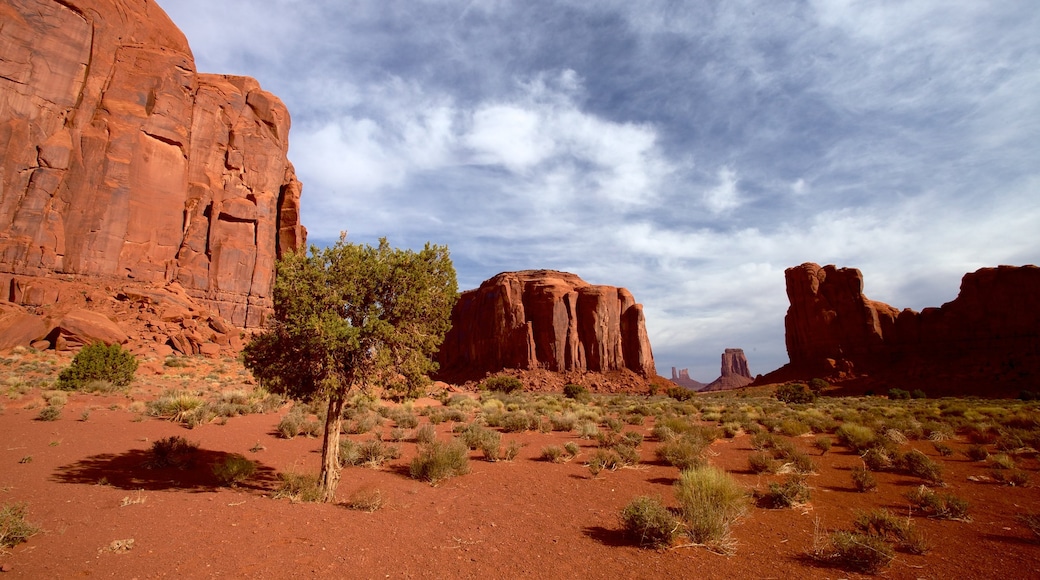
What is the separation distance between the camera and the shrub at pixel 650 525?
6.79 meters

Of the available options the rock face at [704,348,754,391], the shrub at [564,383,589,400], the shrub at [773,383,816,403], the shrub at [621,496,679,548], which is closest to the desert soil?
the shrub at [621,496,679,548]

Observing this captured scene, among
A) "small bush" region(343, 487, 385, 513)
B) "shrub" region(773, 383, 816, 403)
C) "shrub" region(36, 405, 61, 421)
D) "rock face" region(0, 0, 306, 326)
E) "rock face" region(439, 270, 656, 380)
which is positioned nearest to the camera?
"small bush" region(343, 487, 385, 513)

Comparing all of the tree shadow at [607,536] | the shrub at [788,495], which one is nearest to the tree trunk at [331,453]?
the tree shadow at [607,536]

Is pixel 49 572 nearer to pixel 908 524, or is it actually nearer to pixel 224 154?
pixel 908 524

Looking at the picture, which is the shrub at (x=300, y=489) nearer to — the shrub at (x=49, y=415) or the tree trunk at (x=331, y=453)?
the tree trunk at (x=331, y=453)

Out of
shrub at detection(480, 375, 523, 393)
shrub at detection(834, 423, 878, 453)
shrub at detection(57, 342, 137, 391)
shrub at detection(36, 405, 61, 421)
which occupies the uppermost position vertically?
shrub at detection(57, 342, 137, 391)

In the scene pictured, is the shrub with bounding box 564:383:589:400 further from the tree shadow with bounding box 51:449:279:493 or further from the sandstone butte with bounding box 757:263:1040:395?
the sandstone butte with bounding box 757:263:1040:395

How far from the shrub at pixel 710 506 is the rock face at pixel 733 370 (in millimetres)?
164360

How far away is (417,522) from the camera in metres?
7.96

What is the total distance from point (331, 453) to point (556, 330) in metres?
63.4

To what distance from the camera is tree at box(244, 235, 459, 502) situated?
343 inches

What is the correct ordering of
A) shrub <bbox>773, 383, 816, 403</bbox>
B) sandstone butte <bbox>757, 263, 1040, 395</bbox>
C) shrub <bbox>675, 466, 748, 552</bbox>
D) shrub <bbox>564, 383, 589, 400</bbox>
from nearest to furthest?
1. shrub <bbox>675, 466, 748, 552</bbox>
2. shrub <bbox>773, 383, 816, 403</bbox>
3. shrub <bbox>564, 383, 589, 400</bbox>
4. sandstone butte <bbox>757, 263, 1040, 395</bbox>

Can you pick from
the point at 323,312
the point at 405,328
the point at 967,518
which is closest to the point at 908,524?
the point at 967,518

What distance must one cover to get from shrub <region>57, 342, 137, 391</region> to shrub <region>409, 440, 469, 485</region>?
19321mm
